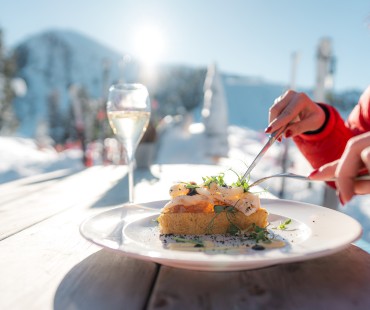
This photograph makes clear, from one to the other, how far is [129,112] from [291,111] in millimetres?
491

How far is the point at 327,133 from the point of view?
1.61 metres

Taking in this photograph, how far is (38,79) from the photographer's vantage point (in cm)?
8006

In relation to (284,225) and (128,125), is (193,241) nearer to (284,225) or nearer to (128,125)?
(284,225)

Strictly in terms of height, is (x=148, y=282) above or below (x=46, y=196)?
above

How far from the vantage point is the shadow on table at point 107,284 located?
1.62ft

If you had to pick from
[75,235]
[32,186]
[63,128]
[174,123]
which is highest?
[75,235]

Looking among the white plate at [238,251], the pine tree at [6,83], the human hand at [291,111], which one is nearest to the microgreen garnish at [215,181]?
the white plate at [238,251]

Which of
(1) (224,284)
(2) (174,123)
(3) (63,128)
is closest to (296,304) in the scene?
(1) (224,284)

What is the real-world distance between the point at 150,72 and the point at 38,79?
2960cm

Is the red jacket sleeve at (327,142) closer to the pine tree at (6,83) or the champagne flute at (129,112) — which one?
the champagne flute at (129,112)

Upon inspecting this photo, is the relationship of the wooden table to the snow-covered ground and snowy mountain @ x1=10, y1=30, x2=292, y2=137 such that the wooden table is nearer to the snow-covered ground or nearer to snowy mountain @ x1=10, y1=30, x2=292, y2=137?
the snow-covered ground

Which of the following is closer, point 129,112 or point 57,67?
point 129,112

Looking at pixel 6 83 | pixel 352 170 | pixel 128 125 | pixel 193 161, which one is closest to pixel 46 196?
pixel 128 125

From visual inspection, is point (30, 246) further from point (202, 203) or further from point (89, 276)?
point (202, 203)
